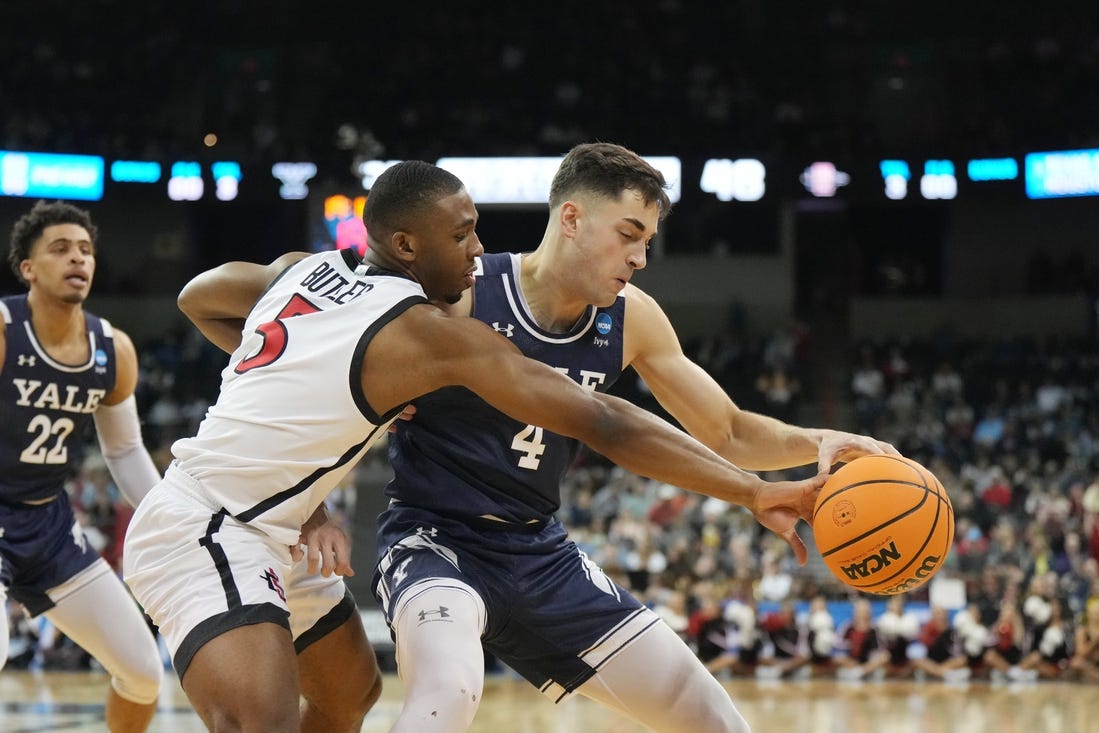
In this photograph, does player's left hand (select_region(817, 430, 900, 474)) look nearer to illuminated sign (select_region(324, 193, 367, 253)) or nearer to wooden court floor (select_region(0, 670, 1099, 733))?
wooden court floor (select_region(0, 670, 1099, 733))

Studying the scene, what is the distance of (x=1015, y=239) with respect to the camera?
78.8 feet

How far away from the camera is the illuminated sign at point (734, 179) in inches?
842

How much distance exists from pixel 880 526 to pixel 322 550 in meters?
1.60

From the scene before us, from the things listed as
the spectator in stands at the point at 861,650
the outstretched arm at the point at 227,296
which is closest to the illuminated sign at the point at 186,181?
the spectator in stands at the point at 861,650

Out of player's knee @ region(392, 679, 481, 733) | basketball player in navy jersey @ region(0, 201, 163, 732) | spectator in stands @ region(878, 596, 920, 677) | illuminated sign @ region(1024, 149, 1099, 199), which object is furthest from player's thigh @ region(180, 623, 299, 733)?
illuminated sign @ region(1024, 149, 1099, 199)

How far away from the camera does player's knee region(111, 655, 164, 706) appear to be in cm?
565

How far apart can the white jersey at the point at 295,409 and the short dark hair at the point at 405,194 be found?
0.16 m

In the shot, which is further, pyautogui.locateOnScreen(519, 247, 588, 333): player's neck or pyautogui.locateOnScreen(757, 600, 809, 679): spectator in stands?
pyautogui.locateOnScreen(757, 600, 809, 679): spectator in stands

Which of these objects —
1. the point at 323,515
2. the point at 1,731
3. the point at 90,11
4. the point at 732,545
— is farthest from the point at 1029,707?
the point at 90,11

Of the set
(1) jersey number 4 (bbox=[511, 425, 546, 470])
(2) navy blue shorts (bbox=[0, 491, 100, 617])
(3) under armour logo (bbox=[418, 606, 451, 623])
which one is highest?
(1) jersey number 4 (bbox=[511, 425, 546, 470])

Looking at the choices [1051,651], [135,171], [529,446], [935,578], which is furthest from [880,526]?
[135,171]

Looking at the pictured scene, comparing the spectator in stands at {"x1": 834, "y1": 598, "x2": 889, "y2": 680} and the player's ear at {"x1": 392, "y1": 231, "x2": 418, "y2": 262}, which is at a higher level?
the player's ear at {"x1": 392, "y1": 231, "x2": 418, "y2": 262}

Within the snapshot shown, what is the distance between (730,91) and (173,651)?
2100 cm

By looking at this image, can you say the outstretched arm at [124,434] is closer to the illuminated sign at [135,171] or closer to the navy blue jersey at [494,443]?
the navy blue jersey at [494,443]
